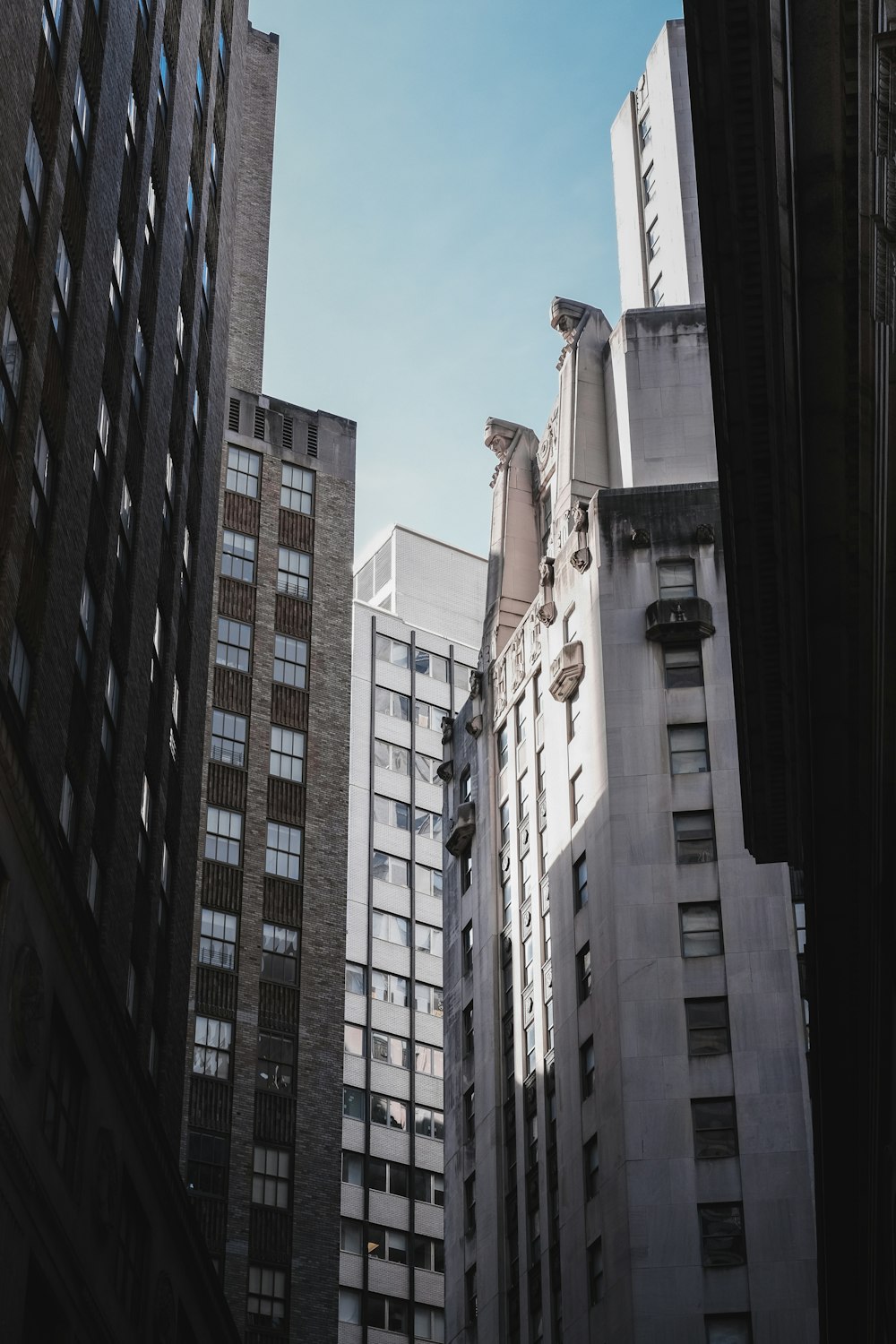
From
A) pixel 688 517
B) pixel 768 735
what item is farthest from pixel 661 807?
pixel 768 735

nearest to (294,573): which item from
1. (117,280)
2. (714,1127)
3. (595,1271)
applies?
(714,1127)

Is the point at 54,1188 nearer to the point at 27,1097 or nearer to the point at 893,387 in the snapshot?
the point at 27,1097

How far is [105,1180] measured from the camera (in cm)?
3519

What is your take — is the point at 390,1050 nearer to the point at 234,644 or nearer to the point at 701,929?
the point at 234,644

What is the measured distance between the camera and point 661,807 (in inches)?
2534

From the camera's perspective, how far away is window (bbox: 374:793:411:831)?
106 m

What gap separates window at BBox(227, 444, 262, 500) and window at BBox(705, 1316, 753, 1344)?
42.5 metres

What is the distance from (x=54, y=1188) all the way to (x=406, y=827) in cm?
7506

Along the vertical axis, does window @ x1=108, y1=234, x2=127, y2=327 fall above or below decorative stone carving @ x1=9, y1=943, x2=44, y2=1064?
above

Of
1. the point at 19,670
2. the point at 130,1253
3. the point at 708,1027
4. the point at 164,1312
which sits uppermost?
the point at 708,1027

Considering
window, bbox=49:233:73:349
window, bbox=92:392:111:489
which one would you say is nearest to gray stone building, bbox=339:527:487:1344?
window, bbox=92:392:111:489

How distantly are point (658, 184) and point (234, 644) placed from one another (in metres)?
37.1

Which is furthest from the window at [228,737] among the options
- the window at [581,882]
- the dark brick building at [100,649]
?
the dark brick building at [100,649]

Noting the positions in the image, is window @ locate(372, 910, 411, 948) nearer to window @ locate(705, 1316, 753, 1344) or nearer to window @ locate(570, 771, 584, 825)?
window @ locate(570, 771, 584, 825)
